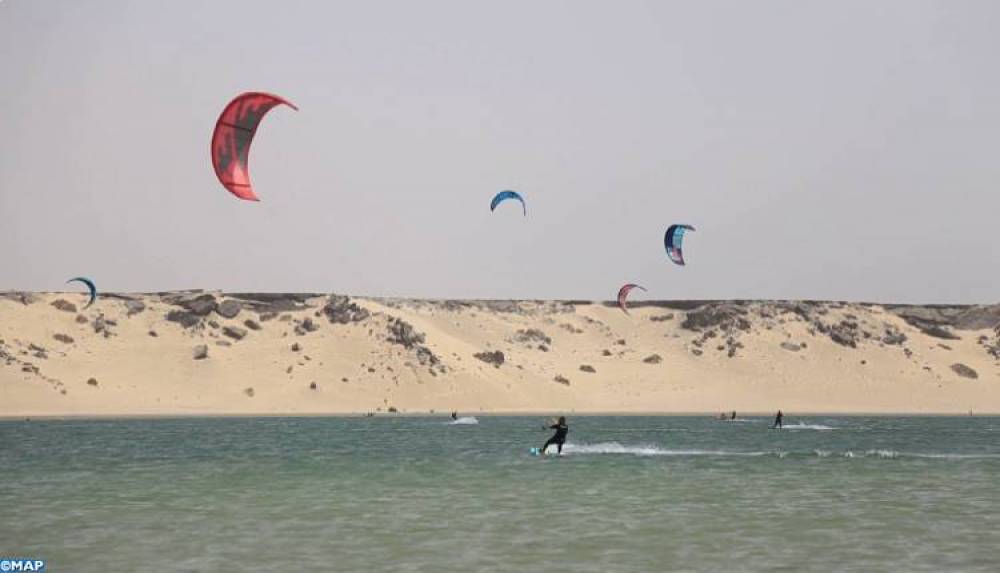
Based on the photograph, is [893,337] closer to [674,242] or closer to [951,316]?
[951,316]

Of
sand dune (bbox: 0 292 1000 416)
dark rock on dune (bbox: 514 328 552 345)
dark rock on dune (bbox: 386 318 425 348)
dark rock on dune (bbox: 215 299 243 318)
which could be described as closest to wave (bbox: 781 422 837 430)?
sand dune (bbox: 0 292 1000 416)

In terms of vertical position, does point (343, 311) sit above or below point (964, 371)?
above

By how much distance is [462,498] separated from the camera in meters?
29.8

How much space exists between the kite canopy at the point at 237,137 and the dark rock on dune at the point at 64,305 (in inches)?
3491

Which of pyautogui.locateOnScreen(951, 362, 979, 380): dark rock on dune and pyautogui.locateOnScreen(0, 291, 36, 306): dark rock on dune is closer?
pyautogui.locateOnScreen(0, 291, 36, 306): dark rock on dune

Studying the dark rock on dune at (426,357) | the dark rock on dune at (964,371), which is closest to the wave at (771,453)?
the dark rock on dune at (426,357)

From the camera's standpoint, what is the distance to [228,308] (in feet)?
374

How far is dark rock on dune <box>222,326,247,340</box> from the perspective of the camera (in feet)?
355

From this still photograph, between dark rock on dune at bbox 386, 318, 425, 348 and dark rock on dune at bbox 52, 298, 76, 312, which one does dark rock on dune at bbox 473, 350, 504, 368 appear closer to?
dark rock on dune at bbox 386, 318, 425, 348

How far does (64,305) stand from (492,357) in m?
35.7

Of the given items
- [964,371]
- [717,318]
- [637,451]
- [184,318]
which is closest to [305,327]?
[184,318]

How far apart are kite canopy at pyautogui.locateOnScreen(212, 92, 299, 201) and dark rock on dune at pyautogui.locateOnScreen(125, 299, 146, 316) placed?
88521 millimetres

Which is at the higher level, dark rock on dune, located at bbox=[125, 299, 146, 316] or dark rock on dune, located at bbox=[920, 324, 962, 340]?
dark rock on dune, located at bbox=[920, 324, 962, 340]

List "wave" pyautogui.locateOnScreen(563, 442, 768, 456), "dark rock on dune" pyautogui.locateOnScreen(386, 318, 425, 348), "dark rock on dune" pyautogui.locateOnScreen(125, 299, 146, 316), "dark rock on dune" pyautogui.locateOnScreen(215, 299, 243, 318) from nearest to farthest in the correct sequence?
1. "wave" pyautogui.locateOnScreen(563, 442, 768, 456)
2. "dark rock on dune" pyautogui.locateOnScreen(386, 318, 425, 348)
3. "dark rock on dune" pyautogui.locateOnScreen(125, 299, 146, 316)
4. "dark rock on dune" pyautogui.locateOnScreen(215, 299, 243, 318)
